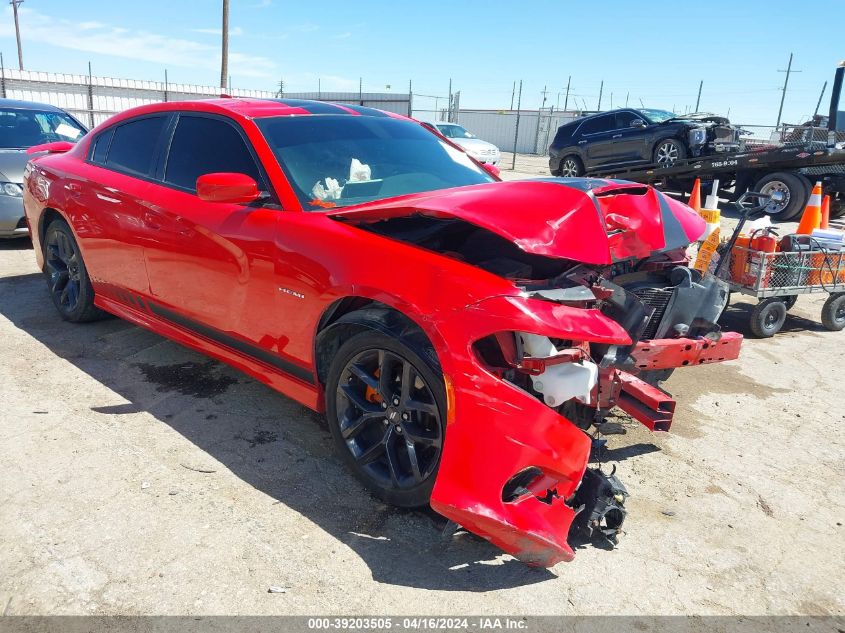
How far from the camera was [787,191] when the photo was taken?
1080 centimetres

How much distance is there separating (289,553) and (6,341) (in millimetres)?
3444

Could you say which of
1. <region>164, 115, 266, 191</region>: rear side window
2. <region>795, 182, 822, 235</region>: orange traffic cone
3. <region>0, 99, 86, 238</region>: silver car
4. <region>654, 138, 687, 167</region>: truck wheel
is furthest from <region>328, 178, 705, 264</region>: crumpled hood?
<region>654, 138, 687, 167</region>: truck wheel

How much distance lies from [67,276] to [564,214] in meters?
4.27

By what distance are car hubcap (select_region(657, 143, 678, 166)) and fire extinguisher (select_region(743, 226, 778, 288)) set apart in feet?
26.9

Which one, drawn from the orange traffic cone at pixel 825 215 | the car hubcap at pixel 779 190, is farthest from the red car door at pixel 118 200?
the car hubcap at pixel 779 190

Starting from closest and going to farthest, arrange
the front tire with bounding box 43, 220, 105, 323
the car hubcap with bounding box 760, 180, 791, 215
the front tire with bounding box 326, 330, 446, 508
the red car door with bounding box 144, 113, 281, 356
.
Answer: the front tire with bounding box 326, 330, 446, 508, the red car door with bounding box 144, 113, 281, 356, the front tire with bounding box 43, 220, 105, 323, the car hubcap with bounding box 760, 180, 791, 215

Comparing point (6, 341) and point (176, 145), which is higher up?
point (176, 145)

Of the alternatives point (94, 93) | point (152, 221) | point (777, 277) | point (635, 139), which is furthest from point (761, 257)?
point (94, 93)

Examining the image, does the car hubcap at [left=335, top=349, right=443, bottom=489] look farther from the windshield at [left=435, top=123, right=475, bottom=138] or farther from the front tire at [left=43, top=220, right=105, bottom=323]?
the windshield at [left=435, top=123, right=475, bottom=138]

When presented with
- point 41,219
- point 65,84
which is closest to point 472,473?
point 41,219

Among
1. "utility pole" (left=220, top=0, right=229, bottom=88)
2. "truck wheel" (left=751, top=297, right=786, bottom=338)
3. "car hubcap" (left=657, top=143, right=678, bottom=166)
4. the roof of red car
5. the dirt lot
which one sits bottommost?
the dirt lot

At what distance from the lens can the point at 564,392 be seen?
7.73 ft

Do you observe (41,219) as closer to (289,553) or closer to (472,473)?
(289,553)

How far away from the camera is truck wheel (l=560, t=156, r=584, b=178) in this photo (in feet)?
50.3
